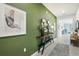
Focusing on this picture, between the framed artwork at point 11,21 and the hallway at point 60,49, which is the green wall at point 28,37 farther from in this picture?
the hallway at point 60,49

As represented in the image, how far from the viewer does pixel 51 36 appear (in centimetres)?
245

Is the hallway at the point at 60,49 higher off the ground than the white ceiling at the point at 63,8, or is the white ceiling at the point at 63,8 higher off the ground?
the white ceiling at the point at 63,8

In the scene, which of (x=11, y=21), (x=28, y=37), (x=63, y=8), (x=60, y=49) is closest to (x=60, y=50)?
(x=60, y=49)

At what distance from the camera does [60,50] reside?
7.71 feet

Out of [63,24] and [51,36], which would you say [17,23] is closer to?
[51,36]

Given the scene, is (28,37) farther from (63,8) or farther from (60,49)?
(63,8)

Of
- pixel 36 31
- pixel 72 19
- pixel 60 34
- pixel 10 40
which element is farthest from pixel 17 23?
pixel 72 19

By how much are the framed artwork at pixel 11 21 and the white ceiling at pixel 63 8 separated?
59cm

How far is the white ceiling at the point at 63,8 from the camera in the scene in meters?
2.22

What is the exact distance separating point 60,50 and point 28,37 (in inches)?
31.2

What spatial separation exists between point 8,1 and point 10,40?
749mm

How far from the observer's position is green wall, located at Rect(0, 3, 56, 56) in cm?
206

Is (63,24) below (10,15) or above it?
below

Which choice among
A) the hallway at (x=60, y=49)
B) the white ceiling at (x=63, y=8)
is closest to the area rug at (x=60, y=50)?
the hallway at (x=60, y=49)
